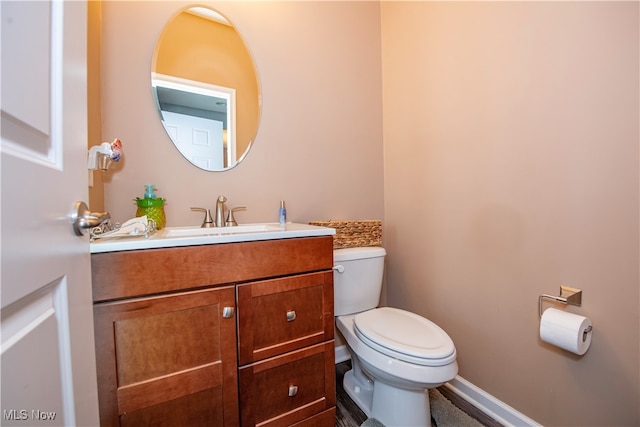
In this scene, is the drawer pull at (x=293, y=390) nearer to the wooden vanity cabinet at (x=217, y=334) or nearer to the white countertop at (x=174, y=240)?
the wooden vanity cabinet at (x=217, y=334)

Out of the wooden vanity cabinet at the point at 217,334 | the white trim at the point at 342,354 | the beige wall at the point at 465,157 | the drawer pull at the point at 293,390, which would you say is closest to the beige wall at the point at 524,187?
the beige wall at the point at 465,157

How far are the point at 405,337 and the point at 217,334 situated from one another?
2.49 ft

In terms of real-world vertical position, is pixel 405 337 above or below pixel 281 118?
below

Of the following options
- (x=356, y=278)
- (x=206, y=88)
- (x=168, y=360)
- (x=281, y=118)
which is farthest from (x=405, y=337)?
(x=206, y=88)

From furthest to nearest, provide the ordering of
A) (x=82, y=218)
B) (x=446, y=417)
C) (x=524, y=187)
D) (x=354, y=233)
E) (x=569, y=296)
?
(x=354, y=233) < (x=446, y=417) < (x=524, y=187) < (x=569, y=296) < (x=82, y=218)

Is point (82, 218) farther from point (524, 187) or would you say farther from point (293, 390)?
point (524, 187)

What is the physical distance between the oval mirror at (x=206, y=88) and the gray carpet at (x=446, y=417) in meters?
1.42

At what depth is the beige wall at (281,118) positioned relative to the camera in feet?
3.95

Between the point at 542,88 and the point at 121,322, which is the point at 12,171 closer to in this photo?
the point at 121,322

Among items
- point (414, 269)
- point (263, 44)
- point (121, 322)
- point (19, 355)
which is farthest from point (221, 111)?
point (414, 269)

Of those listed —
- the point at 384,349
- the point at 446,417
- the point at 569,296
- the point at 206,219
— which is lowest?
the point at 446,417

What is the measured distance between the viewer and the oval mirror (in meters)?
1.29

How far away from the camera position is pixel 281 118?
1.55m

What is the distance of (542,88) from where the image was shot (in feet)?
3.62
